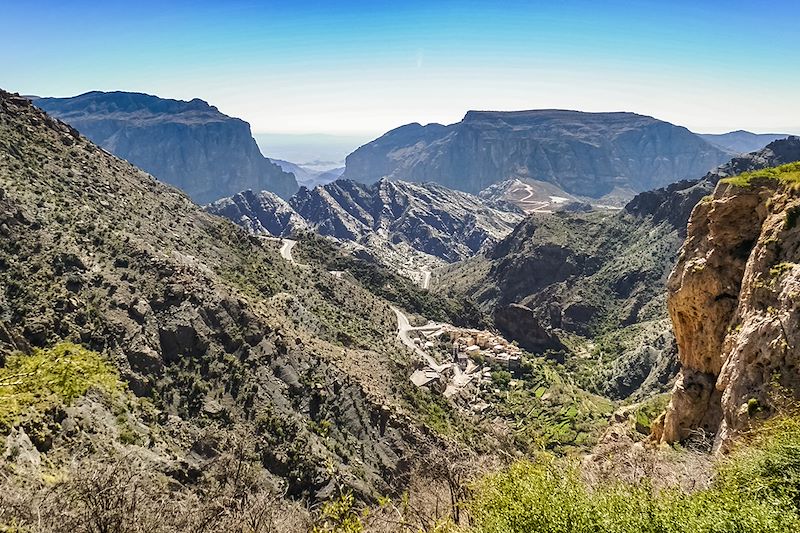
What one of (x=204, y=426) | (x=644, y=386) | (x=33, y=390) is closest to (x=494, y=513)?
(x=33, y=390)

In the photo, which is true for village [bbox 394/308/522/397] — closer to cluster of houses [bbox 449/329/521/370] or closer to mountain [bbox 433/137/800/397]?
cluster of houses [bbox 449/329/521/370]

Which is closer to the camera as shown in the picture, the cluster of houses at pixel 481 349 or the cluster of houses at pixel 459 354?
the cluster of houses at pixel 459 354

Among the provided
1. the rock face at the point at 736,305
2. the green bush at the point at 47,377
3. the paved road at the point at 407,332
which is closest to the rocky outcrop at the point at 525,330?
the paved road at the point at 407,332

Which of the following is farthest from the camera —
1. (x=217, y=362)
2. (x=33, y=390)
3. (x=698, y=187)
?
(x=698, y=187)

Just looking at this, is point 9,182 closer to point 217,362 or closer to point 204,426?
point 217,362

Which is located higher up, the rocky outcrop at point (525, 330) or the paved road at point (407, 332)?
the paved road at point (407, 332)

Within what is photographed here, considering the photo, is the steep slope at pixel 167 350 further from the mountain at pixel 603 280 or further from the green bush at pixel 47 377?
the mountain at pixel 603 280
